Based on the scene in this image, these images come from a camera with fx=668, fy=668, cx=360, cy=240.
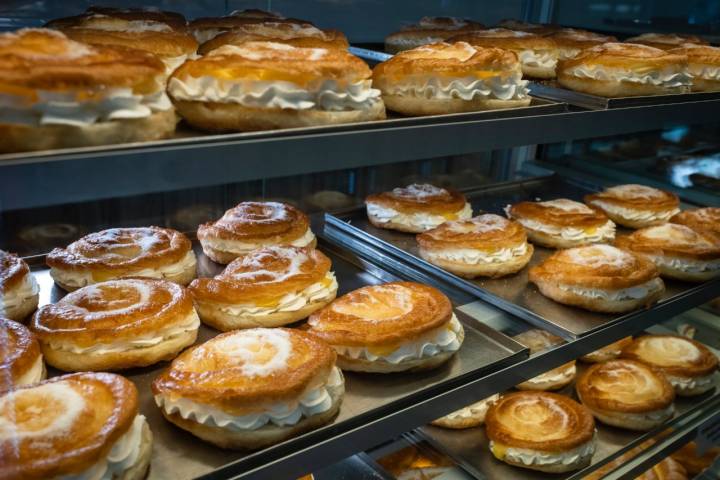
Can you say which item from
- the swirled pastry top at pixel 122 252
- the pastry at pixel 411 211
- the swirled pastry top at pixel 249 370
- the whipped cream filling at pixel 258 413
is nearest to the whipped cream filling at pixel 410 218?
the pastry at pixel 411 211

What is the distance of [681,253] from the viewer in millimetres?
2420

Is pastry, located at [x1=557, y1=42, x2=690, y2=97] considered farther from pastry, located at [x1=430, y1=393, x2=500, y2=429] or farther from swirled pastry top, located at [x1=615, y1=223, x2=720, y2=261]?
pastry, located at [x1=430, y1=393, x2=500, y2=429]

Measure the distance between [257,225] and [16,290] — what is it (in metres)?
0.74

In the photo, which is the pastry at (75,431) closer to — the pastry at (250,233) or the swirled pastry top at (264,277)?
the swirled pastry top at (264,277)

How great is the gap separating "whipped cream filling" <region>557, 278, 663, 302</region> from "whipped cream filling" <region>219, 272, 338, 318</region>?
29.8 inches

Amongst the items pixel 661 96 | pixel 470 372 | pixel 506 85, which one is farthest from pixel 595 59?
pixel 470 372

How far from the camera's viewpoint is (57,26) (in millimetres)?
1482

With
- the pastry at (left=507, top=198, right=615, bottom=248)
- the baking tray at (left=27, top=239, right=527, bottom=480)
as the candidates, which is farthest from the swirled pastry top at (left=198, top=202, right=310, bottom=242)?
the pastry at (left=507, top=198, right=615, bottom=248)

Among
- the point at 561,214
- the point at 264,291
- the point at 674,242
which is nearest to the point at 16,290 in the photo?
the point at 264,291

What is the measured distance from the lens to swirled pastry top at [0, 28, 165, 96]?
93 cm

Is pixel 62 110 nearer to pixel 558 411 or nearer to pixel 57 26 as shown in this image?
pixel 57 26

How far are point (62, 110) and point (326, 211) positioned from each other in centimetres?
189

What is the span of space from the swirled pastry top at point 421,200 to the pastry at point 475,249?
0.67 ft

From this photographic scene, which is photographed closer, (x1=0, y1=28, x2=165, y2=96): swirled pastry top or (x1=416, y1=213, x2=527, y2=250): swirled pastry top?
(x1=0, y1=28, x2=165, y2=96): swirled pastry top
